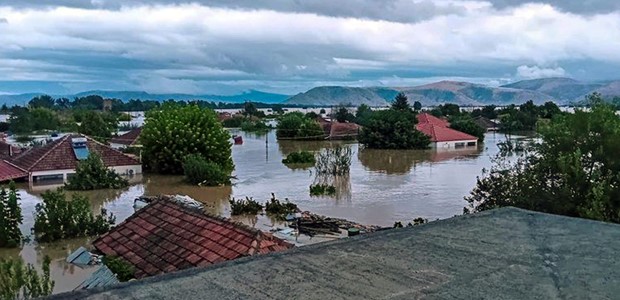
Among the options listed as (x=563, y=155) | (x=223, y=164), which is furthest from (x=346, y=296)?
(x=223, y=164)

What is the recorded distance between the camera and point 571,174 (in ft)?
41.4

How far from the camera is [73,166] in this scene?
26172mm

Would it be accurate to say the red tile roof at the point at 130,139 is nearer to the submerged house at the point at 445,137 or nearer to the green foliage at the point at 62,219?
the submerged house at the point at 445,137

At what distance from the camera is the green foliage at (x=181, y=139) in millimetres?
27234

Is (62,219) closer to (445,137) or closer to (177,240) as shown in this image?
(177,240)

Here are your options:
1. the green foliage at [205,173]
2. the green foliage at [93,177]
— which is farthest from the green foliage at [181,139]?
the green foliage at [93,177]

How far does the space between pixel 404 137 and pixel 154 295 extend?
3784 cm

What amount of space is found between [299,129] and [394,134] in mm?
11515

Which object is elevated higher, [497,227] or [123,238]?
[497,227]

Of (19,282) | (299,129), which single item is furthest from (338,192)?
(299,129)

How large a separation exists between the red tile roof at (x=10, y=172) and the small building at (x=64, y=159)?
0.18m

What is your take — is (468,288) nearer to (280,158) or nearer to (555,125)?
(555,125)

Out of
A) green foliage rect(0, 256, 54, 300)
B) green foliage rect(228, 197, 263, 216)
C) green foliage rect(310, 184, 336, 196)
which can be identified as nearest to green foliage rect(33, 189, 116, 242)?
green foliage rect(228, 197, 263, 216)

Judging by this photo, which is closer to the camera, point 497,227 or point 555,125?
point 497,227
